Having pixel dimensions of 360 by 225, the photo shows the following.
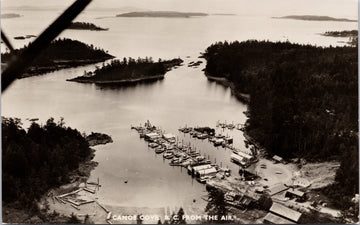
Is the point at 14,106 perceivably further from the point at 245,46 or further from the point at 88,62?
the point at 245,46

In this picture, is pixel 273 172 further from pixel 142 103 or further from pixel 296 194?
pixel 142 103

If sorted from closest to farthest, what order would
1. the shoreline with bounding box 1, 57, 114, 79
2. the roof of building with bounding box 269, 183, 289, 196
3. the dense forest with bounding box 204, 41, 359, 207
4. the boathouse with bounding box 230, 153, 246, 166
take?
the roof of building with bounding box 269, 183, 289, 196
the dense forest with bounding box 204, 41, 359, 207
the boathouse with bounding box 230, 153, 246, 166
the shoreline with bounding box 1, 57, 114, 79

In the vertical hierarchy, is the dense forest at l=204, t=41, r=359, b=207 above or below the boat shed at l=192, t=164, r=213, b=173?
above

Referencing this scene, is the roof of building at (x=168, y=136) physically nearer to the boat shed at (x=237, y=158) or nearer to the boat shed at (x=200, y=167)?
the boat shed at (x=237, y=158)

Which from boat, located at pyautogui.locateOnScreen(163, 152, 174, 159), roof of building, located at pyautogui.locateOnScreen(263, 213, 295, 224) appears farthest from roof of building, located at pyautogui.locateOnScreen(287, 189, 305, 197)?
boat, located at pyautogui.locateOnScreen(163, 152, 174, 159)

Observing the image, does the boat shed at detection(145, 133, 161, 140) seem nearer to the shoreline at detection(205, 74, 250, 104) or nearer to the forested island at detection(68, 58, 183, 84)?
the shoreline at detection(205, 74, 250, 104)

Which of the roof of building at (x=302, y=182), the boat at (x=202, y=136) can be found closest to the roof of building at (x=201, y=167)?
the roof of building at (x=302, y=182)
